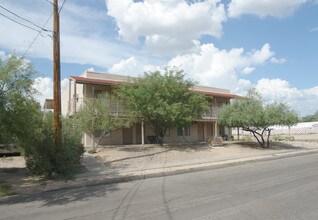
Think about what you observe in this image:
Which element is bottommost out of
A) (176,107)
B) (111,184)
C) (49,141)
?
(111,184)

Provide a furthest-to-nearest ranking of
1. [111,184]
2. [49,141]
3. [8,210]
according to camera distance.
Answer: [49,141] < [111,184] < [8,210]

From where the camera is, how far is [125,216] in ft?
24.7

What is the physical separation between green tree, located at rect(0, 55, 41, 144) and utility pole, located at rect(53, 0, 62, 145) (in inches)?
38.1

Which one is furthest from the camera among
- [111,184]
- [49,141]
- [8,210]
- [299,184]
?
[49,141]

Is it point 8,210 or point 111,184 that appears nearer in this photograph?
point 8,210

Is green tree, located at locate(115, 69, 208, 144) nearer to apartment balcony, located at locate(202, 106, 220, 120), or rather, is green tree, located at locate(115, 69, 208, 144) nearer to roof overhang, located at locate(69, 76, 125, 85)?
roof overhang, located at locate(69, 76, 125, 85)

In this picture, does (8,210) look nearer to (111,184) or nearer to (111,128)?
(111,184)

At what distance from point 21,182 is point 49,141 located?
195cm

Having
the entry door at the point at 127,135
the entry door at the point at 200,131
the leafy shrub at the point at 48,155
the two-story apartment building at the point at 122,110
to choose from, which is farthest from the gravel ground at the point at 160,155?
the entry door at the point at 200,131

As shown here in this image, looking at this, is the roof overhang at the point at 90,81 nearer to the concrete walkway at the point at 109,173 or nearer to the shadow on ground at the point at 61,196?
the concrete walkway at the point at 109,173

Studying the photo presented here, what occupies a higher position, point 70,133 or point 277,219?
point 70,133

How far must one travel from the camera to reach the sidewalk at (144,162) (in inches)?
510

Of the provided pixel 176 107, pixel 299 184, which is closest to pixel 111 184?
pixel 299 184

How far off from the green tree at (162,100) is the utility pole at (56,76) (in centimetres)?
966
